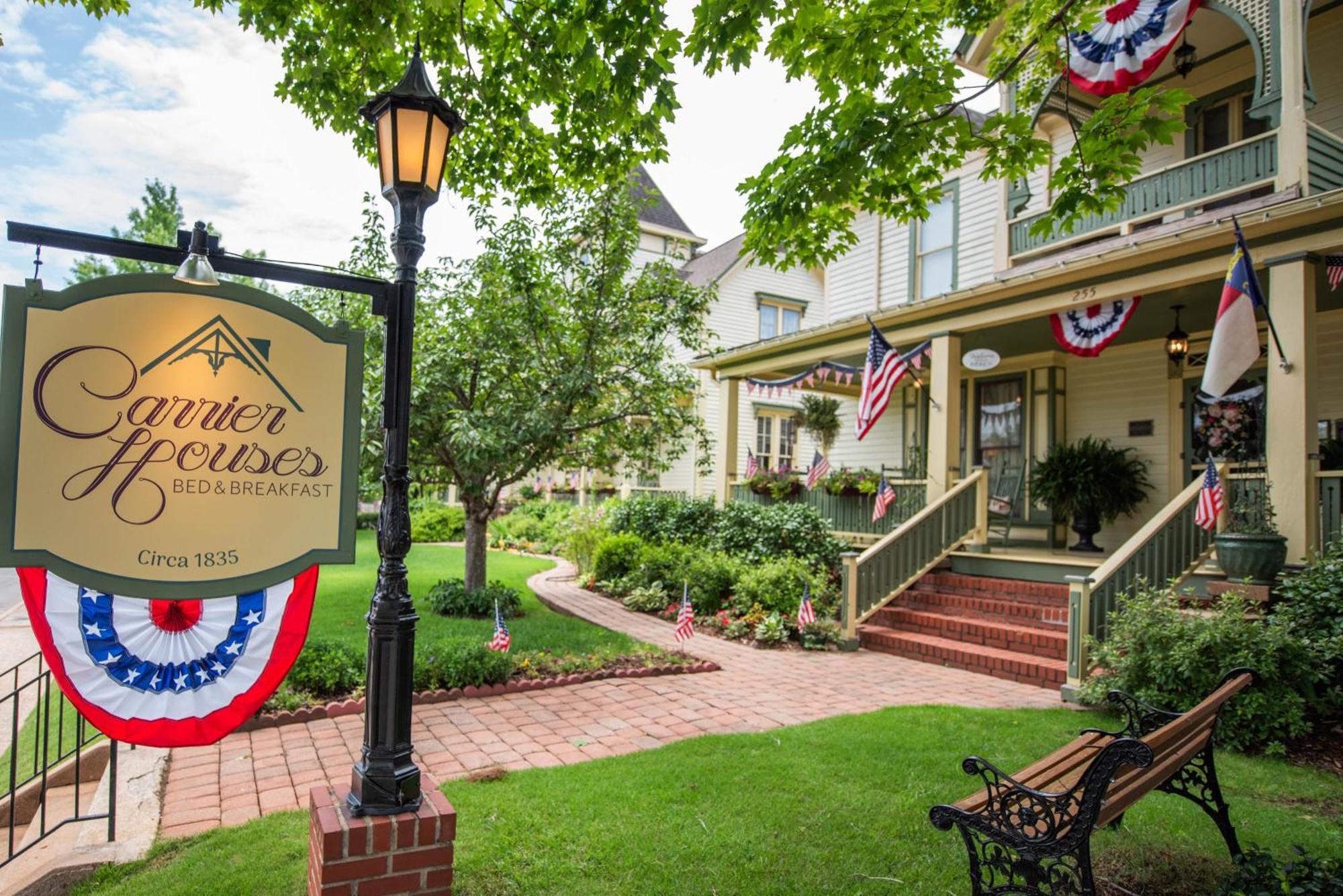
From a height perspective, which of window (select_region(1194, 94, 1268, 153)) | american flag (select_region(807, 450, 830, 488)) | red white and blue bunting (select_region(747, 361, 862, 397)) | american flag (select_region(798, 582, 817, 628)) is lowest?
american flag (select_region(798, 582, 817, 628))

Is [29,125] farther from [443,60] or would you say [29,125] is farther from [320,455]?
[320,455]

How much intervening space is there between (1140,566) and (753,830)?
5664 millimetres

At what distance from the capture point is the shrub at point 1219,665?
551cm

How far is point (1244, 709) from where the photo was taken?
5512 mm

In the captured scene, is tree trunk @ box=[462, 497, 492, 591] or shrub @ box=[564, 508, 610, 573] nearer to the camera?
tree trunk @ box=[462, 497, 492, 591]

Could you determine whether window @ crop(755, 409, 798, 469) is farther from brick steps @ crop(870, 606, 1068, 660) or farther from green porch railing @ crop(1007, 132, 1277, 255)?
brick steps @ crop(870, 606, 1068, 660)

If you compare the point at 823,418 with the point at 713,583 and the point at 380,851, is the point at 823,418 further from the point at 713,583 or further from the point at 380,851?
the point at 380,851

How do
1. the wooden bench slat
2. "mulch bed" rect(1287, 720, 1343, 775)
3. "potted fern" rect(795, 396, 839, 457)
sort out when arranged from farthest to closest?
"potted fern" rect(795, 396, 839, 457), "mulch bed" rect(1287, 720, 1343, 775), the wooden bench slat

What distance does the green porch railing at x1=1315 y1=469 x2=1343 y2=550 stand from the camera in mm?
7359

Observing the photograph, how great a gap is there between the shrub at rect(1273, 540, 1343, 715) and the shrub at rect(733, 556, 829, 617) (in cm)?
483

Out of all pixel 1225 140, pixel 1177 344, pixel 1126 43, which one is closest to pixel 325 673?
pixel 1126 43

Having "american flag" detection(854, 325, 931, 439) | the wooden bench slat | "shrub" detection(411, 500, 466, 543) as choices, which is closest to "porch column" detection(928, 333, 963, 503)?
"american flag" detection(854, 325, 931, 439)

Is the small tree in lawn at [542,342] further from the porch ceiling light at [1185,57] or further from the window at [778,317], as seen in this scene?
the window at [778,317]

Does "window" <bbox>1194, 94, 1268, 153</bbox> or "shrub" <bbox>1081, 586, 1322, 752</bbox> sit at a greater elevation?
"window" <bbox>1194, 94, 1268, 153</bbox>
